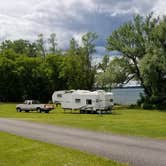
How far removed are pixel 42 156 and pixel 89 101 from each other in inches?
1340

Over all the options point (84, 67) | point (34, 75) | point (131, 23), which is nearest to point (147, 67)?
point (131, 23)

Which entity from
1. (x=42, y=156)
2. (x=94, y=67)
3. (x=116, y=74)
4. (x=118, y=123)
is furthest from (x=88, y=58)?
(x=42, y=156)

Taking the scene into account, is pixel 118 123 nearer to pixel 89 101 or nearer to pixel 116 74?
pixel 89 101

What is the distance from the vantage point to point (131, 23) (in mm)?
64875

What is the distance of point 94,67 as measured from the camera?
76.9m

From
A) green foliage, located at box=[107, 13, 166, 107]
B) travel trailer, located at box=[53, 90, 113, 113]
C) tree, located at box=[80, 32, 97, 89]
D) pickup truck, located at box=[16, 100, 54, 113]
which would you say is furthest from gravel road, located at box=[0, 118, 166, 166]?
tree, located at box=[80, 32, 97, 89]

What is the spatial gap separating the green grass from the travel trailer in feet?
97.6

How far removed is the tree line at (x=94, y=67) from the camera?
57906mm

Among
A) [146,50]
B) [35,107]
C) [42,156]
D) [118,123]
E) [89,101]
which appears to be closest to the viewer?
[42,156]

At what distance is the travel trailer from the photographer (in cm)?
4769

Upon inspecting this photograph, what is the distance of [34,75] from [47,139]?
63.6m

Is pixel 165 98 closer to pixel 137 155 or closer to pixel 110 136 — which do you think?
pixel 110 136

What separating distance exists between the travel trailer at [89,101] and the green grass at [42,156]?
1172 inches

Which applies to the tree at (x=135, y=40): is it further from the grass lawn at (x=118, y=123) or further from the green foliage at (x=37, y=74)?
the grass lawn at (x=118, y=123)
